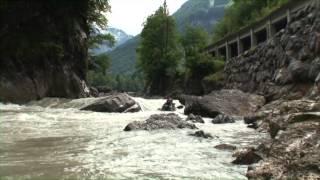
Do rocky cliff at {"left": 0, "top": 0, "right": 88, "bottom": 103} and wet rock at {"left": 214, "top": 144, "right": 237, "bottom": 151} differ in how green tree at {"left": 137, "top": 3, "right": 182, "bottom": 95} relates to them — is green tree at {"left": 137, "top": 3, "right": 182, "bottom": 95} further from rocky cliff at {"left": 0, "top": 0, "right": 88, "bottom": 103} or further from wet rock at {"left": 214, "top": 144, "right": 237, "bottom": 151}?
wet rock at {"left": 214, "top": 144, "right": 237, "bottom": 151}

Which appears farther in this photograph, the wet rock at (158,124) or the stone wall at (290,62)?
the stone wall at (290,62)

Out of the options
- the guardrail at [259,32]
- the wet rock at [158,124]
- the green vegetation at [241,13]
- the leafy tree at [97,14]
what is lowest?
the wet rock at [158,124]

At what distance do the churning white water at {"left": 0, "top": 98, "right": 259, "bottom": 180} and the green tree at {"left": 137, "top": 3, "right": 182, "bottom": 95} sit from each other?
50.4 metres

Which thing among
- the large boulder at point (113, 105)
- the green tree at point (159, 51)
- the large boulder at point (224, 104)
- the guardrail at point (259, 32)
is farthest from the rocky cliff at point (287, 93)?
the green tree at point (159, 51)

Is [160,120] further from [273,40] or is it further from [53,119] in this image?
[273,40]

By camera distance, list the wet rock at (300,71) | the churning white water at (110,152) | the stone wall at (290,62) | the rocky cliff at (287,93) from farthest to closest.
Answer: the wet rock at (300,71) → the stone wall at (290,62) → the churning white water at (110,152) → the rocky cliff at (287,93)

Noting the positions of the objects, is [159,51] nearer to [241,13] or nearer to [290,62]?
[241,13]

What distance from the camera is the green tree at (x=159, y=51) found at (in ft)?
226

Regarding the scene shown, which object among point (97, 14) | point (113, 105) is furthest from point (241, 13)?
point (113, 105)

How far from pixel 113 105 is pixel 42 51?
531 inches

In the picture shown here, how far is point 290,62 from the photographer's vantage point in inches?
1077

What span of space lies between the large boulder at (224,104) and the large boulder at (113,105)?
3503mm

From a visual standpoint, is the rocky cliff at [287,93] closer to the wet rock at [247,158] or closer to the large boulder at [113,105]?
the wet rock at [247,158]

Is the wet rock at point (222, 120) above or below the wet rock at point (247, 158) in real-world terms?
above
